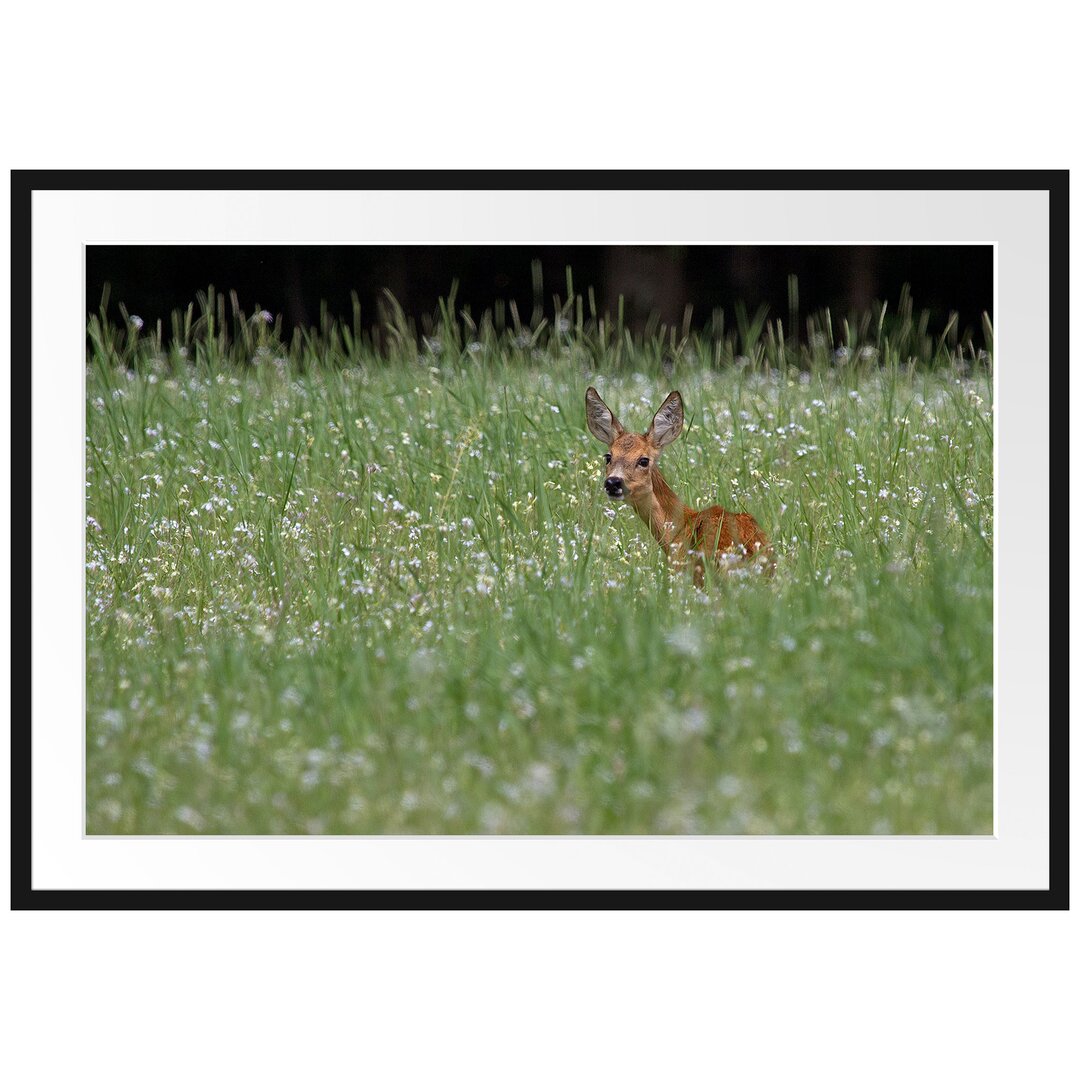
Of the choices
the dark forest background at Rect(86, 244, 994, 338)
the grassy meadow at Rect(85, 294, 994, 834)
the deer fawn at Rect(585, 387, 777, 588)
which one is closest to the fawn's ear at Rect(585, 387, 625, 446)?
the deer fawn at Rect(585, 387, 777, 588)

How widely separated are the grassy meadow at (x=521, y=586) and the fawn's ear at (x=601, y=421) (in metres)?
0.29

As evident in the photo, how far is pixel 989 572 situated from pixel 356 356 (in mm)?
3989

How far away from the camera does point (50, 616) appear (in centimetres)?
526

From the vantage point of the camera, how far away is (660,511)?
677 cm

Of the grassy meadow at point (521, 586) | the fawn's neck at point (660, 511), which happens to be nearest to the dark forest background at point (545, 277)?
the grassy meadow at point (521, 586)

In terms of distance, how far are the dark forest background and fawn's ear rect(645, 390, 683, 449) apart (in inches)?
25.0

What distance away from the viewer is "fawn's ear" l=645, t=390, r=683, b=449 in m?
6.63

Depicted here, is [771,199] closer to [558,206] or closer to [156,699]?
[558,206]

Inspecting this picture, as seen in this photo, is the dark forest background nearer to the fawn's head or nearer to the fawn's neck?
Result: the fawn's head
